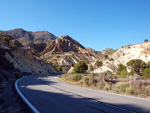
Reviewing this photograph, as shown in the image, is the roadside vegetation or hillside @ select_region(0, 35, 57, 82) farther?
hillside @ select_region(0, 35, 57, 82)

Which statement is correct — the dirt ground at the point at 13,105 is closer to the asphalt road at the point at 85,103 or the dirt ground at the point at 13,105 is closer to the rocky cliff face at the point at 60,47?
the asphalt road at the point at 85,103

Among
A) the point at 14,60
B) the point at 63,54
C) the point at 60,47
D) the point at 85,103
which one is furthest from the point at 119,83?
the point at 60,47

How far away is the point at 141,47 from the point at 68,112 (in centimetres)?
5534

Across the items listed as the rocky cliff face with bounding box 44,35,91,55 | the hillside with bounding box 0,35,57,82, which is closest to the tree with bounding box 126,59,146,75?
the hillside with bounding box 0,35,57,82

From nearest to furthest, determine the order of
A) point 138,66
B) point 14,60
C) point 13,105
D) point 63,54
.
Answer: point 13,105, point 138,66, point 14,60, point 63,54

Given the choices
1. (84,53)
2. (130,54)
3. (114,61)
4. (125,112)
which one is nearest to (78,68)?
(114,61)

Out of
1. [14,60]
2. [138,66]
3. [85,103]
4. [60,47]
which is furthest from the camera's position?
[60,47]

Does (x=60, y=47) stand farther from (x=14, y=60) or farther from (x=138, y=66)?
(x=138, y=66)

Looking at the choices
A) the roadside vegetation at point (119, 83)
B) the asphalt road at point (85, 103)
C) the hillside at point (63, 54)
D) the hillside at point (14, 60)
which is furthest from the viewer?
the hillside at point (63, 54)

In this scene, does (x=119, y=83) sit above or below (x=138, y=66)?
below

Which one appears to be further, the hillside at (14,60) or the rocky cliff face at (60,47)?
the rocky cliff face at (60,47)

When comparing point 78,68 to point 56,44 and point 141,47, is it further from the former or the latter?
point 56,44

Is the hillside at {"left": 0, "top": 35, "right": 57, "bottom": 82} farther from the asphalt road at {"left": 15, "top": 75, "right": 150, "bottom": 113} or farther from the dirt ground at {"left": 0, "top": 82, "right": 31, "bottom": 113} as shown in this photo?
the asphalt road at {"left": 15, "top": 75, "right": 150, "bottom": 113}

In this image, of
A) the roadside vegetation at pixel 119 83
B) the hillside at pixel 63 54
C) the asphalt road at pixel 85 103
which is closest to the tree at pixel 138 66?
the roadside vegetation at pixel 119 83
